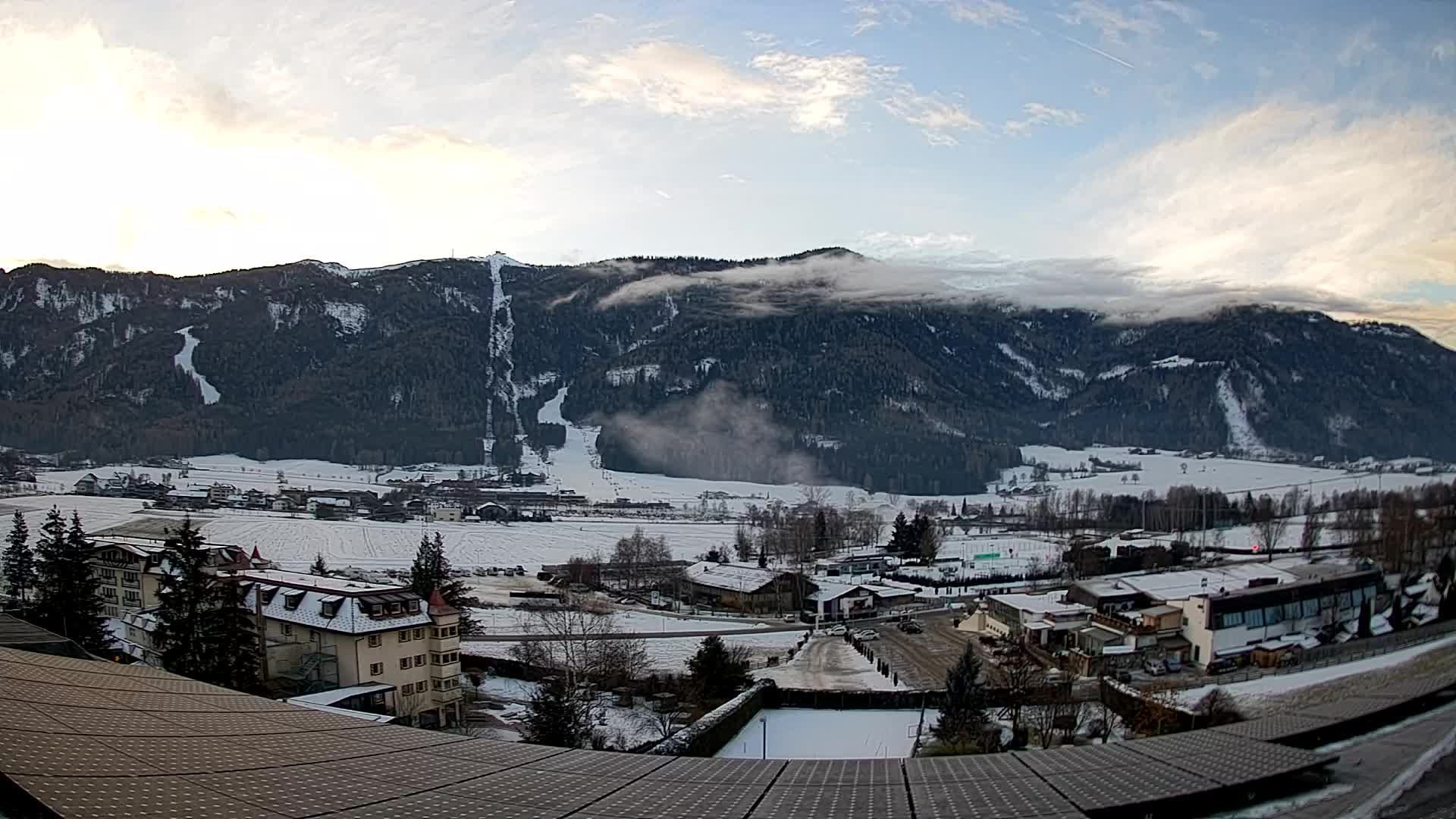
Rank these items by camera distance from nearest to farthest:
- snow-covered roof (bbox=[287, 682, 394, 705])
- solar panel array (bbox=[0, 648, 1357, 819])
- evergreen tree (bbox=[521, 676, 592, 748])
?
solar panel array (bbox=[0, 648, 1357, 819]), evergreen tree (bbox=[521, 676, 592, 748]), snow-covered roof (bbox=[287, 682, 394, 705])

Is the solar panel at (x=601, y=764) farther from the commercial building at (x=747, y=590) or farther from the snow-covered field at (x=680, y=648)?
the commercial building at (x=747, y=590)

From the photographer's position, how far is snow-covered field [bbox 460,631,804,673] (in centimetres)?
2392

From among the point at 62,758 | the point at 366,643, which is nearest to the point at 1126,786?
the point at 62,758

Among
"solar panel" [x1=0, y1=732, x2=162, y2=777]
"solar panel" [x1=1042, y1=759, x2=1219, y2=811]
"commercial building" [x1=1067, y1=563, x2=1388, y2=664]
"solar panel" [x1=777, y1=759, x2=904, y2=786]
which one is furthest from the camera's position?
"commercial building" [x1=1067, y1=563, x2=1388, y2=664]

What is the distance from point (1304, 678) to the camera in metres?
14.8

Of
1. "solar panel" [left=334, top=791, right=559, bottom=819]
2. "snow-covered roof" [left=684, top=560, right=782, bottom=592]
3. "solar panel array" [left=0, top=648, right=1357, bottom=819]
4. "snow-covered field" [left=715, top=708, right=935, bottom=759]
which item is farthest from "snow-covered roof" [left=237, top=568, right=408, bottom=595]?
"snow-covered roof" [left=684, top=560, right=782, bottom=592]

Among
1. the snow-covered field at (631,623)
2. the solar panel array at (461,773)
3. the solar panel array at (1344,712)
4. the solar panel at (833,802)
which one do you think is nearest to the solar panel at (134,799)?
the solar panel array at (461,773)

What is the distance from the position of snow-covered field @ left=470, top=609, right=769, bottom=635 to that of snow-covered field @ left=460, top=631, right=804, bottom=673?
1.34m

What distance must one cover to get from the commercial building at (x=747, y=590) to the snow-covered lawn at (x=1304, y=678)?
20892mm

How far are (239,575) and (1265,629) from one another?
2765 cm

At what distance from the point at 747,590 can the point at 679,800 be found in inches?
1214

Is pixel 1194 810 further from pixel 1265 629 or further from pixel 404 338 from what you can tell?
pixel 404 338

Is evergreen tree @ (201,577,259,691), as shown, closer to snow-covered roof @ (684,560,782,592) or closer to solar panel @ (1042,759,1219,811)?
solar panel @ (1042,759,1219,811)

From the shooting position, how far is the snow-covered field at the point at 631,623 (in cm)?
2880
